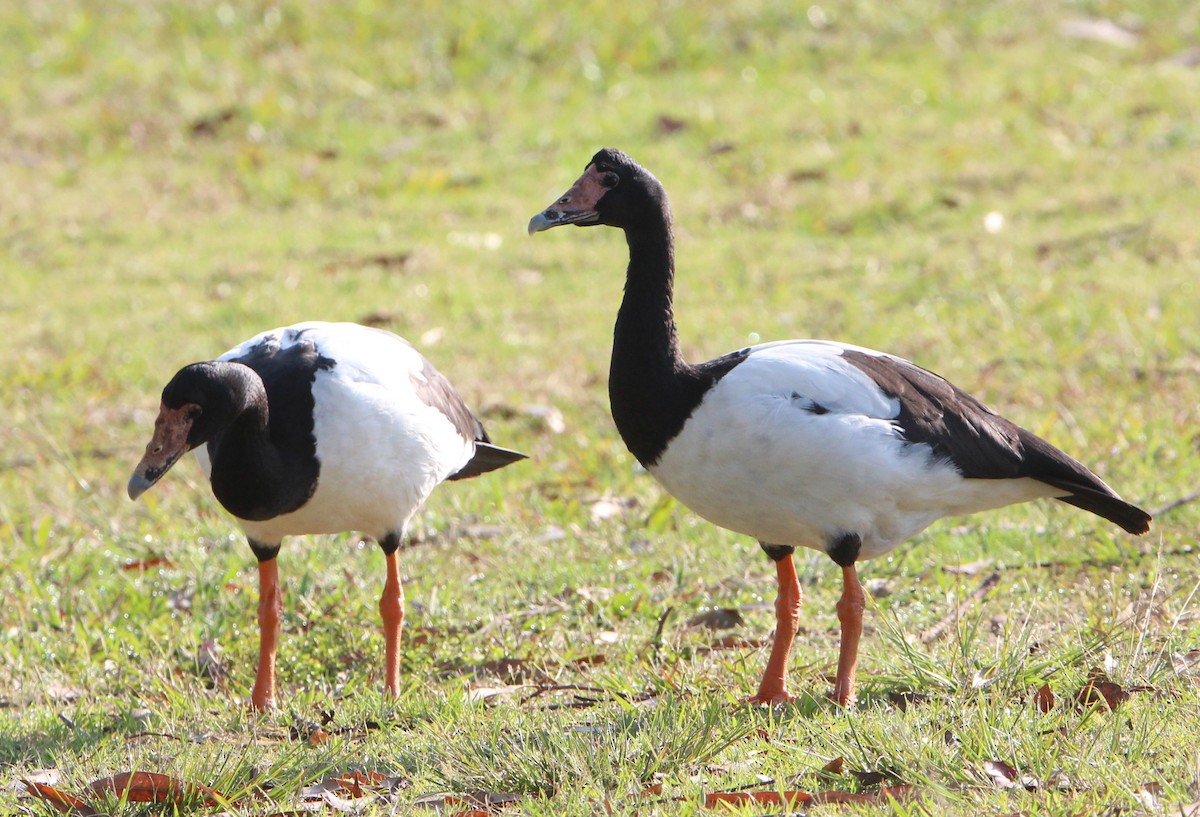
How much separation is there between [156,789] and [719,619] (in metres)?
2.20

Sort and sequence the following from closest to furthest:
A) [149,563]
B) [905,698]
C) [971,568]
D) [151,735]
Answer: [905,698], [151,735], [971,568], [149,563]

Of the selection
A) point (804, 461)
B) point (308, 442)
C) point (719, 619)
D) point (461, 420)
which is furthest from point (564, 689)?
point (461, 420)

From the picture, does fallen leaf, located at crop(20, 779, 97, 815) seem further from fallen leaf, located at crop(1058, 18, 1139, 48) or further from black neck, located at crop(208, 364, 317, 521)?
fallen leaf, located at crop(1058, 18, 1139, 48)

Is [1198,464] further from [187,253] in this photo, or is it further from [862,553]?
[187,253]

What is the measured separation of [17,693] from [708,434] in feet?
8.04

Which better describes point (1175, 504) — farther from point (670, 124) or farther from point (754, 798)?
point (670, 124)

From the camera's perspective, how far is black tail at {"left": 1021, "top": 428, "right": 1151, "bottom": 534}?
4613 millimetres

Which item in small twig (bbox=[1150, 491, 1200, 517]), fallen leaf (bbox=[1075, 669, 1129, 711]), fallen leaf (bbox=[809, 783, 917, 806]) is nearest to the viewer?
fallen leaf (bbox=[809, 783, 917, 806])

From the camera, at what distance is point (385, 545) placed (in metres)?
5.13

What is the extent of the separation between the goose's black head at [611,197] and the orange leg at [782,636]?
1.22m

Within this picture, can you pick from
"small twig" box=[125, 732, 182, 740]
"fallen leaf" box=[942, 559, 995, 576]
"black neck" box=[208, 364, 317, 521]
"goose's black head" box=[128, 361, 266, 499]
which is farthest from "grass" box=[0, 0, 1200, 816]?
"goose's black head" box=[128, 361, 266, 499]

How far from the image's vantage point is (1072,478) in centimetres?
462

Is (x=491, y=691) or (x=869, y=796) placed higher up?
(x=869, y=796)

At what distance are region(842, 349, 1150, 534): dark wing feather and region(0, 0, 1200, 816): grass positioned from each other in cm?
36
